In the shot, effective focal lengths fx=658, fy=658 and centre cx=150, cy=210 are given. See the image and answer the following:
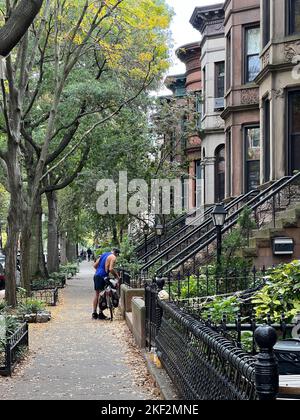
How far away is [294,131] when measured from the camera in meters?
16.9

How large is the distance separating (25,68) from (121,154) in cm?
1185

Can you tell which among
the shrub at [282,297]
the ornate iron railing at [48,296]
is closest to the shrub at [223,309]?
the shrub at [282,297]

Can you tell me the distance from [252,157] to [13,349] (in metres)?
13.4

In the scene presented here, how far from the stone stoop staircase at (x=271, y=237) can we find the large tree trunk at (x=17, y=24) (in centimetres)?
873

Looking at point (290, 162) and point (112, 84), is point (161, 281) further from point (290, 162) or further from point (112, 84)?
point (112, 84)

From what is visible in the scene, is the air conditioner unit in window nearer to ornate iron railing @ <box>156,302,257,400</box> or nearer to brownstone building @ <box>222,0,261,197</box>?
brownstone building @ <box>222,0,261,197</box>

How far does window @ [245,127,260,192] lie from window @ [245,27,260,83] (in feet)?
5.53

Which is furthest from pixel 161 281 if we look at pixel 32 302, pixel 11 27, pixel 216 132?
pixel 216 132

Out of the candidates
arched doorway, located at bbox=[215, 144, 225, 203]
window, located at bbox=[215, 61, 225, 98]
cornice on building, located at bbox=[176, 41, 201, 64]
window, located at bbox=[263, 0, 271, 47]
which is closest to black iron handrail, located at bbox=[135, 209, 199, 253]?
arched doorway, located at bbox=[215, 144, 225, 203]

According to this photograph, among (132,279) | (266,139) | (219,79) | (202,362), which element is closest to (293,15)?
(266,139)

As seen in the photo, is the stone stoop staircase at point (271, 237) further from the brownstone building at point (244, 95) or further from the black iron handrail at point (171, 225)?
the black iron handrail at point (171, 225)

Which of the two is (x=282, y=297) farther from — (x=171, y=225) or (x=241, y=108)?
(x=171, y=225)

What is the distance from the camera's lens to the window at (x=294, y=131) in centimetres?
1684

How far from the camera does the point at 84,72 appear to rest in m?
23.0
